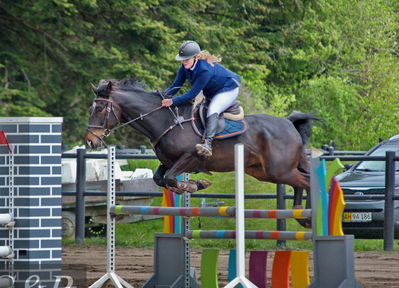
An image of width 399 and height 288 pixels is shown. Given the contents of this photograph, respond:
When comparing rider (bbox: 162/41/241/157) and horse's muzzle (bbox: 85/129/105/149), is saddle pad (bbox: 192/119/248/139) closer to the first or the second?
rider (bbox: 162/41/241/157)

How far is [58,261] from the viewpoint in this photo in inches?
307

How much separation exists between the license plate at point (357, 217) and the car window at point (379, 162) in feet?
3.70

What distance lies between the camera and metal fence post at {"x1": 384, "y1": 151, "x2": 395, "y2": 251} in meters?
12.8

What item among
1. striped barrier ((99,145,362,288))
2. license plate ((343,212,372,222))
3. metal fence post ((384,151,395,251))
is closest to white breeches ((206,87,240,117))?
striped barrier ((99,145,362,288))

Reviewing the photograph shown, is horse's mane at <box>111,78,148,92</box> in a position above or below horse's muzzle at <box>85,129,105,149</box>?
above

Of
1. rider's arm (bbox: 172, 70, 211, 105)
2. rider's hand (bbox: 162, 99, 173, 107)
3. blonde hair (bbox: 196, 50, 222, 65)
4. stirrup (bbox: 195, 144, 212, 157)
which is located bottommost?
stirrup (bbox: 195, 144, 212, 157)

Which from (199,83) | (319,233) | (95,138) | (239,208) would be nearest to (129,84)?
(95,138)

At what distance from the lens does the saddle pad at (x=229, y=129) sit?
10.2 meters

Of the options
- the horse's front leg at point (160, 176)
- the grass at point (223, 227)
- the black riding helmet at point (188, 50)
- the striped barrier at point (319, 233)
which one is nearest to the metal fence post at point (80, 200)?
the grass at point (223, 227)

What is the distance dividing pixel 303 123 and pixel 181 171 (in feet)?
6.77

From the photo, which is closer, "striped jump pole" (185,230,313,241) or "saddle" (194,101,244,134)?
"striped jump pole" (185,230,313,241)

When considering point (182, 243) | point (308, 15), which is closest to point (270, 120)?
point (182, 243)

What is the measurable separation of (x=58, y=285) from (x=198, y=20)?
20.0 meters

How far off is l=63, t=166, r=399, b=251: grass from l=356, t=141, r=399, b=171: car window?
41.2 inches
